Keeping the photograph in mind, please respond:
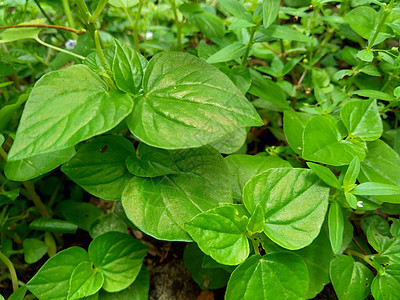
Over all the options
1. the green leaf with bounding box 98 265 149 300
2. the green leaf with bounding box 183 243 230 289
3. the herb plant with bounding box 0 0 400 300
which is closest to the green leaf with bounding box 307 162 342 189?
the herb plant with bounding box 0 0 400 300

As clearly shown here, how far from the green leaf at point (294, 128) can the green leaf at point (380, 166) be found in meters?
0.17

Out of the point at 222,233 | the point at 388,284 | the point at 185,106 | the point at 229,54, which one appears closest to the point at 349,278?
the point at 388,284

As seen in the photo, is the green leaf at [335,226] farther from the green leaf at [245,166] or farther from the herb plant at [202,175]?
the green leaf at [245,166]

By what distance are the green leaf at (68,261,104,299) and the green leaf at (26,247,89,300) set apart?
3 cm

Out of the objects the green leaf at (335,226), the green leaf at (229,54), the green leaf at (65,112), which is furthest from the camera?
the green leaf at (229,54)

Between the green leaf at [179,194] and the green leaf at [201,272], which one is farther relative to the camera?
the green leaf at [201,272]

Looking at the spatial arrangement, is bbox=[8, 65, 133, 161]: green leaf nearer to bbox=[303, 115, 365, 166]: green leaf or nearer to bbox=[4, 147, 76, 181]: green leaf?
bbox=[4, 147, 76, 181]: green leaf

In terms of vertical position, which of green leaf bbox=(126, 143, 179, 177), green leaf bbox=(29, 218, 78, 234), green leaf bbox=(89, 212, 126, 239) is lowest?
green leaf bbox=(29, 218, 78, 234)

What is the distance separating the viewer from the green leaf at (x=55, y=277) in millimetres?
726

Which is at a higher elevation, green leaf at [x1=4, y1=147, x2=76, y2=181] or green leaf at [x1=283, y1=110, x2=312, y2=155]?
green leaf at [x1=4, y1=147, x2=76, y2=181]

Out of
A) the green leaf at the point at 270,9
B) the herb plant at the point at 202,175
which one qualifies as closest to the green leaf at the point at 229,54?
the herb plant at the point at 202,175

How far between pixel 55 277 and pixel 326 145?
28.0 inches

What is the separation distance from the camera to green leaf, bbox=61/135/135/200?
29.4 inches

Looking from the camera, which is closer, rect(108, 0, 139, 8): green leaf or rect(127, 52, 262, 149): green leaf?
rect(127, 52, 262, 149): green leaf
